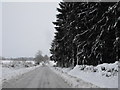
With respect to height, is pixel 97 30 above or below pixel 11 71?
above

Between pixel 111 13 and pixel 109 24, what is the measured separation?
4.40 ft

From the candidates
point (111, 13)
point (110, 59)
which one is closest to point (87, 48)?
point (110, 59)

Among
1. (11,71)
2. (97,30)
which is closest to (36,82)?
(97,30)

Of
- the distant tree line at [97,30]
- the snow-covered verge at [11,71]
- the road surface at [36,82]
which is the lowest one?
the road surface at [36,82]

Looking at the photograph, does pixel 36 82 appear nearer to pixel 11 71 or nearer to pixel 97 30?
pixel 97 30

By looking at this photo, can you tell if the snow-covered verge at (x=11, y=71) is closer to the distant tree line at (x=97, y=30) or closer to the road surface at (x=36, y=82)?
the road surface at (x=36, y=82)

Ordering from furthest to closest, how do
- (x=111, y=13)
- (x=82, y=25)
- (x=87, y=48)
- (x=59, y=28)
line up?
1. (x=59, y=28)
2. (x=82, y=25)
3. (x=87, y=48)
4. (x=111, y=13)

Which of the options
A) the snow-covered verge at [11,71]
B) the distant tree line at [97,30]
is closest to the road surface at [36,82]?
the snow-covered verge at [11,71]

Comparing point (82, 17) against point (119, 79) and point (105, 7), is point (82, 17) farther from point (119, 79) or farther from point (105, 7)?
point (119, 79)

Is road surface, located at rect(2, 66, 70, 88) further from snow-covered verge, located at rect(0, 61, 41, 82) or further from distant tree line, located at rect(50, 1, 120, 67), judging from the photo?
distant tree line, located at rect(50, 1, 120, 67)

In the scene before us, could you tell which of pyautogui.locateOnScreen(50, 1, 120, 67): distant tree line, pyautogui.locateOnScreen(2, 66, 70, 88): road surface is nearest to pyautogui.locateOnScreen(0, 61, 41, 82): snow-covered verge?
pyautogui.locateOnScreen(2, 66, 70, 88): road surface

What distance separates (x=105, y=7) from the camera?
85.5 ft

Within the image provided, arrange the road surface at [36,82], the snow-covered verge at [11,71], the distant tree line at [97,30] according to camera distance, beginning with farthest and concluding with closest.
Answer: the snow-covered verge at [11,71] → the distant tree line at [97,30] → the road surface at [36,82]

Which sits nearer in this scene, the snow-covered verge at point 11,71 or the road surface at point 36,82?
the road surface at point 36,82
